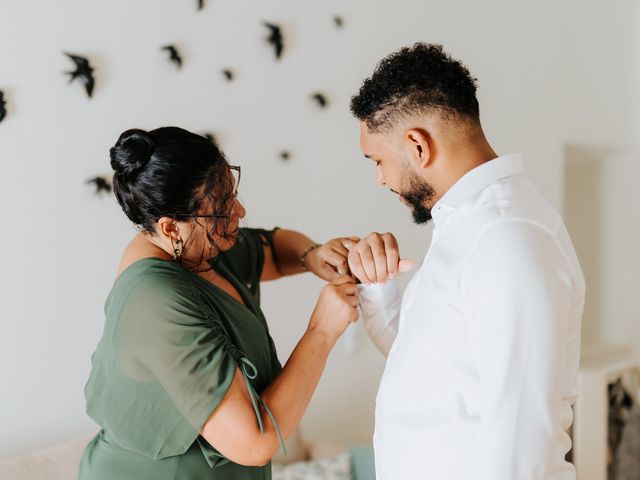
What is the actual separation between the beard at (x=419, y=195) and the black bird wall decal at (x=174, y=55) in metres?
1.27

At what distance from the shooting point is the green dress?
107 centimetres

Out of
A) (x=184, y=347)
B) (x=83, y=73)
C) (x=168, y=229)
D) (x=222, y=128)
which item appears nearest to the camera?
(x=184, y=347)

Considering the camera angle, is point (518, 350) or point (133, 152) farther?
point (133, 152)

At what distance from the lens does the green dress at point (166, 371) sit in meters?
1.07

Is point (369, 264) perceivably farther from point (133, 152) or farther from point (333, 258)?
point (133, 152)

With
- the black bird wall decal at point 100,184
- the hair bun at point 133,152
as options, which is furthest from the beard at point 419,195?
the black bird wall decal at point 100,184

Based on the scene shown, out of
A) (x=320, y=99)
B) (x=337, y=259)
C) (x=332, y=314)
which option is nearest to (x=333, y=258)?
(x=337, y=259)

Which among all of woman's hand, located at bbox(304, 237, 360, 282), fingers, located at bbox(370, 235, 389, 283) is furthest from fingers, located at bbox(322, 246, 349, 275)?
fingers, located at bbox(370, 235, 389, 283)

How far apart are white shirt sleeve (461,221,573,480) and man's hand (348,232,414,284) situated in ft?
1.07

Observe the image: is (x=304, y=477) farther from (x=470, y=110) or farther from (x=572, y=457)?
(x=572, y=457)

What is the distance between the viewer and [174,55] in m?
2.24

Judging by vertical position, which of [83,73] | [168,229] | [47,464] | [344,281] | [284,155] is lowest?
[47,464]

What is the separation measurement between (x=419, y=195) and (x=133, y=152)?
0.54 meters

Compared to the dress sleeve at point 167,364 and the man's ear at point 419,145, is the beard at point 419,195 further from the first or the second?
the dress sleeve at point 167,364
